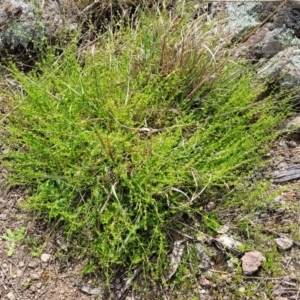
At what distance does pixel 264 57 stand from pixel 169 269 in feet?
4.00

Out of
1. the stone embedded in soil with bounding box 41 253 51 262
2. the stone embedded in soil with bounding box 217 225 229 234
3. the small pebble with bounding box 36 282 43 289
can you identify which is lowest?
the stone embedded in soil with bounding box 217 225 229 234

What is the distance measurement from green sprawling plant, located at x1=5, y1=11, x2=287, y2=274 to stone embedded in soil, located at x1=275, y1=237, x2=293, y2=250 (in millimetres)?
292

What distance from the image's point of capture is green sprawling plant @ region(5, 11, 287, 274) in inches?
65.8

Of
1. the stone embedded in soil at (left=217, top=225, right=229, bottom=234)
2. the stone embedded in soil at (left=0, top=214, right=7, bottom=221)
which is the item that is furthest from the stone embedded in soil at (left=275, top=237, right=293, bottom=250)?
the stone embedded in soil at (left=0, top=214, right=7, bottom=221)

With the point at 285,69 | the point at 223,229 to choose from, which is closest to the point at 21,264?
the point at 223,229

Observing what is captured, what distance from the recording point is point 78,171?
1690 millimetres

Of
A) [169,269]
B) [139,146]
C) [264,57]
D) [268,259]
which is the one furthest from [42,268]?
[264,57]

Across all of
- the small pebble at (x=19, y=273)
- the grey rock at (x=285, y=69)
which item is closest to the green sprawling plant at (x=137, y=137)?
the grey rock at (x=285, y=69)

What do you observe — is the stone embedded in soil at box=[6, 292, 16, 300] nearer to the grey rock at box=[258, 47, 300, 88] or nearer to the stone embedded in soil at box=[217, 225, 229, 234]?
the stone embedded in soil at box=[217, 225, 229, 234]

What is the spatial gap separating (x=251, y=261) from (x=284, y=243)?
0.55 ft

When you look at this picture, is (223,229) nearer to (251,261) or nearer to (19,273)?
(251,261)

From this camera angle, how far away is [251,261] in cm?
163

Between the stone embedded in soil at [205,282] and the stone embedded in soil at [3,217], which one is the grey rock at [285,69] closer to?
the stone embedded in soil at [205,282]

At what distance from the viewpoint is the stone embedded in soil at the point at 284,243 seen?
5.51ft
